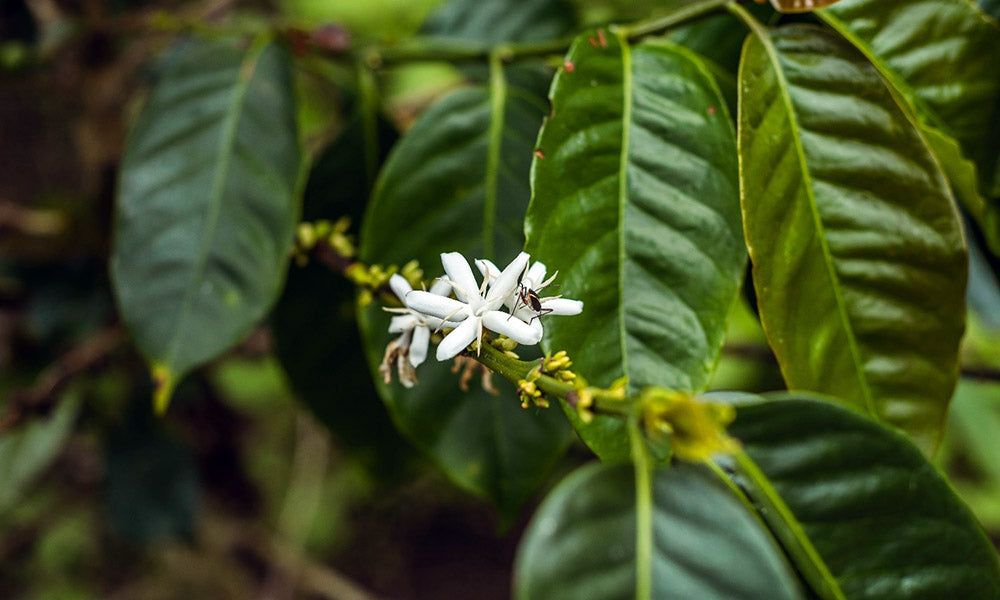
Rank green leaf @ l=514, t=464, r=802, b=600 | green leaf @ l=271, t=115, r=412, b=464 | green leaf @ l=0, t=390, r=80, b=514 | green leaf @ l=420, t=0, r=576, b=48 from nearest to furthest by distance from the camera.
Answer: green leaf @ l=514, t=464, r=802, b=600 < green leaf @ l=271, t=115, r=412, b=464 < green leaf @ l=420, t=0, r=576, b=48 < green leaf @ l=0, t=390, r=80, b=514

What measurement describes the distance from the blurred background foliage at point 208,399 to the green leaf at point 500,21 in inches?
1.6

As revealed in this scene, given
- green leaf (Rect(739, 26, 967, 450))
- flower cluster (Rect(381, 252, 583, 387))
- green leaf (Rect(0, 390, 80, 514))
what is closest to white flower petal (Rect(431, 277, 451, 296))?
flower cluster (Rect(381, 252, 583, 387))

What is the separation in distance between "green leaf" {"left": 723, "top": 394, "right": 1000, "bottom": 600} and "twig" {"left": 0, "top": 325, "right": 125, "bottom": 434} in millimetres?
884

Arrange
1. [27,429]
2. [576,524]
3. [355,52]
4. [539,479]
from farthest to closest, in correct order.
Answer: [27,429] < [355,52] < [539,479] < [576,524]

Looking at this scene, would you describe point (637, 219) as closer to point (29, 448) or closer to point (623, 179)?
point (623, 179)

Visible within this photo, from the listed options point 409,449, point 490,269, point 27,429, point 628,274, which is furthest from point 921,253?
point 27,429

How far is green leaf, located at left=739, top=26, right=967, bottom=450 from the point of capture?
1.77 ft

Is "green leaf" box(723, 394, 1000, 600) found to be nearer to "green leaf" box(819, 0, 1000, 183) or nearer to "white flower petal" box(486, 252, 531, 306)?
"white flower petal" box(486, 252, 531, 306)

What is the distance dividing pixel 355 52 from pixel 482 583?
205cm

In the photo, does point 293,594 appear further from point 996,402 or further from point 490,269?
point 996,402

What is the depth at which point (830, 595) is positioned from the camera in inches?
16.0

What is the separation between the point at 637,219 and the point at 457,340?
0.20 meters

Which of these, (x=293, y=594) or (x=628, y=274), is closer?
(x=628, y=274)

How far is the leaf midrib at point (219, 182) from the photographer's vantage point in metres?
0.71
